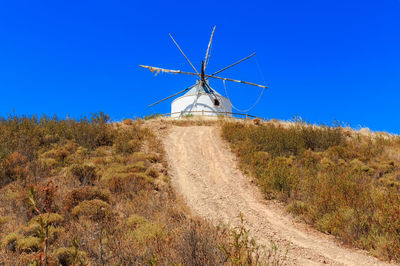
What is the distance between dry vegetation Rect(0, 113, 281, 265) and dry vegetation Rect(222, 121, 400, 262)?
8.67ft

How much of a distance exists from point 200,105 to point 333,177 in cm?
2387

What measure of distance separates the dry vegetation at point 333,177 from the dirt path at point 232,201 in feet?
1.56

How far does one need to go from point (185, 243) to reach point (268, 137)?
12825 mm

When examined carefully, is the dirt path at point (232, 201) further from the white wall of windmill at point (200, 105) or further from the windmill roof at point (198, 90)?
the windmill roof at point (198, 90)

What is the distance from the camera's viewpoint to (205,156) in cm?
1638

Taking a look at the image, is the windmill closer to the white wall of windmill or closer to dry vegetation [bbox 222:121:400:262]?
the white wall of windmill

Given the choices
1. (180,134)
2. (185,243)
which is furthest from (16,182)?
(180,134)

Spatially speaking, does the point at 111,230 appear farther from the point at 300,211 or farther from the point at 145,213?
the point at 300,211

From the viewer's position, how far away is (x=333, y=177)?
10516 mm

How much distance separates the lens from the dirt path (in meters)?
6.68

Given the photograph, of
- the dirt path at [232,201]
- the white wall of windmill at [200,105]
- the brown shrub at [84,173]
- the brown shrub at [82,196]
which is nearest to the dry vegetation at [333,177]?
the dirt path at [232,201]

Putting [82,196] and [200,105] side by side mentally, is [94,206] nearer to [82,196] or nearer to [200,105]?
[82,196]

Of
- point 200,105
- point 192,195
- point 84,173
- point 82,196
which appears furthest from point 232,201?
point 200,105

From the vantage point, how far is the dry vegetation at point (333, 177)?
287 inches
